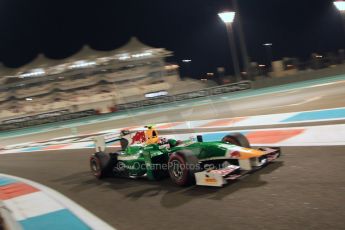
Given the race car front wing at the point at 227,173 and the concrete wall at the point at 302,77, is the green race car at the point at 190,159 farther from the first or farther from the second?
the concrete wall at the point at 302,77

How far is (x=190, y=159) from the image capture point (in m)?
6.14

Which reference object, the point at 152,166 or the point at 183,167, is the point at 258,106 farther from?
the point at 183,167

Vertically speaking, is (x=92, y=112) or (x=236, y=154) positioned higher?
(x=92, y=112)

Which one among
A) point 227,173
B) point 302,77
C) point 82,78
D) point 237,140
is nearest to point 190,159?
point 227,173

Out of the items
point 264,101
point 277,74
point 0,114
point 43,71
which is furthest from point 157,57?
point 264,101

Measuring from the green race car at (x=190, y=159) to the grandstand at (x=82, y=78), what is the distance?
4832 centimetres

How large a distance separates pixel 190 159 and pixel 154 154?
1054 mm

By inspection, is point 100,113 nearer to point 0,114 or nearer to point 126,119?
point 126,119

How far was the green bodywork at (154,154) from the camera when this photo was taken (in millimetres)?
6432

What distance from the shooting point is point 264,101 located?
17.8m

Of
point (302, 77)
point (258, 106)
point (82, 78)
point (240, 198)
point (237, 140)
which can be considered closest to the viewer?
point (240, 198)

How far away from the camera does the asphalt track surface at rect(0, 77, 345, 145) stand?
14.4m

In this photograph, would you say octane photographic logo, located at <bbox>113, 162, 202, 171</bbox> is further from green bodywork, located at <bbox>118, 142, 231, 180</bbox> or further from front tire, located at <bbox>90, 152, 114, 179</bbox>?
front tire, located at <bbox>90, 152, 114, 179</bbox>

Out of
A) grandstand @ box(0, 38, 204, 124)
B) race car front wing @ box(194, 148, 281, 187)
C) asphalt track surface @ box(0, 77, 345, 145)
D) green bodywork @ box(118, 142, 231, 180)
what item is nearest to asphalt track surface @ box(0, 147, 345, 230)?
race car front wing @ box(194, 148, 281, 187)
